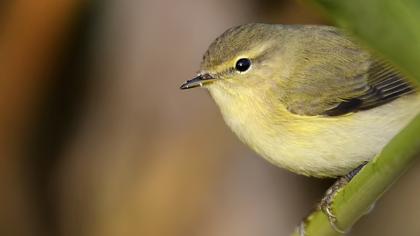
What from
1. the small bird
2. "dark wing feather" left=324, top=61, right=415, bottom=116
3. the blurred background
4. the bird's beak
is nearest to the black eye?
the small bird

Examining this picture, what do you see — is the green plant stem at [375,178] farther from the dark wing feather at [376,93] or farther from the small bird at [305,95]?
the dark wing feather at [376,93]

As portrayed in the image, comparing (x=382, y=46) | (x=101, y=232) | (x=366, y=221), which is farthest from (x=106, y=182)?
(x=382, y=46)

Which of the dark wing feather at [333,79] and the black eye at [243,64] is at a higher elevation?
the black eye at [243,64]

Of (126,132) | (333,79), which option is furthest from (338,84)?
(126,132)

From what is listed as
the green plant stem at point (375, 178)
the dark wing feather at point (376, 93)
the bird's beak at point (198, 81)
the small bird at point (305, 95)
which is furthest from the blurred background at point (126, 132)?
the green plant stem at point (375, 178)

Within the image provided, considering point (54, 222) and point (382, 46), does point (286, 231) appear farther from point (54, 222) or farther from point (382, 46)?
point (382, 46)

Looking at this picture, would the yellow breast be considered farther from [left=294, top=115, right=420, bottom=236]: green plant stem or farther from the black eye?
[left=294, top=115, right=420, bottom=236]: green plant stem
